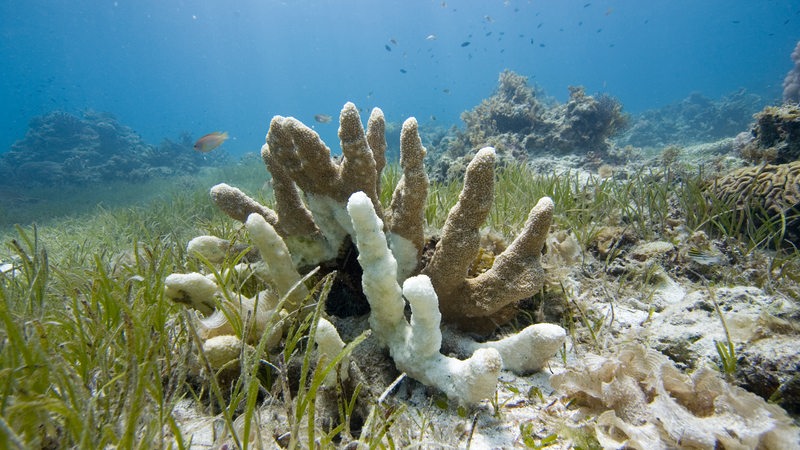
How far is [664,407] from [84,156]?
Answer: 29.1 metres

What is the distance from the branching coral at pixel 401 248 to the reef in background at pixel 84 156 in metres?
22.4

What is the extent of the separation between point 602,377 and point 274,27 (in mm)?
155921

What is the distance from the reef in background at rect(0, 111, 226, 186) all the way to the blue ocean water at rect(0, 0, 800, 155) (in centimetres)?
5335

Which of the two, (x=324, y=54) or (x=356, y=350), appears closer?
(x=356, y=350)

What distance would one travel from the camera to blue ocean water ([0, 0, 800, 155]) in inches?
3495

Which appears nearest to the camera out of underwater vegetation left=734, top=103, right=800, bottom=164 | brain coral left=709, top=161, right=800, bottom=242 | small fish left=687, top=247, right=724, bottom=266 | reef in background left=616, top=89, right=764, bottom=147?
small fish left=687, top=247, right=724, bottom=266

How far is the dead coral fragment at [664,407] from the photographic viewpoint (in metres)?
1.33

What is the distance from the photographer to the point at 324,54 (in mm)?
151250

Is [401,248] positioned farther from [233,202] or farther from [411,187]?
[233,202]

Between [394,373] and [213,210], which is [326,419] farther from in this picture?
[213,210]

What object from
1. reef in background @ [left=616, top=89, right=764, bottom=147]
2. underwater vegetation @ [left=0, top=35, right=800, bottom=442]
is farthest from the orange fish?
reef in background @ [left=616, top=89, right=764, bottom=147]

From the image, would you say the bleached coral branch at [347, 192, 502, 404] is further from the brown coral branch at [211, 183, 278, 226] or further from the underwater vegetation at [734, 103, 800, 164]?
the underwater vegetation at [734, 103, 800, 164]

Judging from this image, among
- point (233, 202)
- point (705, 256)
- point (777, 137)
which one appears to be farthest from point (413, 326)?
point (777, 137)

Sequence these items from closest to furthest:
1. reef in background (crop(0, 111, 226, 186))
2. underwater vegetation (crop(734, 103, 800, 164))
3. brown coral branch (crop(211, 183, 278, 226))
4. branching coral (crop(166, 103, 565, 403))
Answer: branching coral (crop(166, 103, 565, 403)) → brown coral branch (crop(211, 183, 278, 226)) → underwater vegetation (crop(734, 103, 800, 164)) → reef in background (crop(0, 111, 226, 186))
